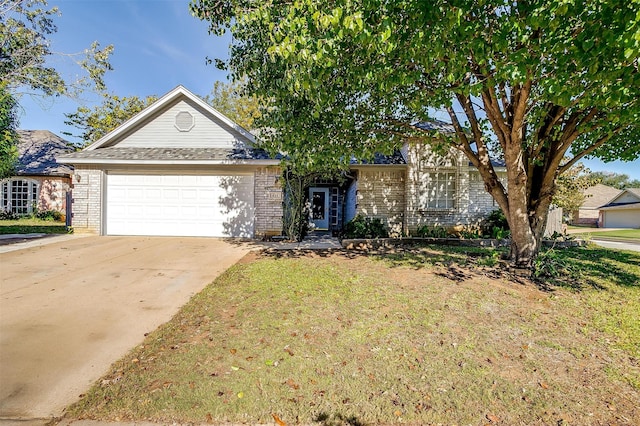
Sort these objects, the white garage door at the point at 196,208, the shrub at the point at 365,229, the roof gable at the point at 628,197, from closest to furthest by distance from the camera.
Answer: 1. the shrub at the point at 365,229
2. the white garage door at the point at 196,208
3. the roof gable at the point at 628,197

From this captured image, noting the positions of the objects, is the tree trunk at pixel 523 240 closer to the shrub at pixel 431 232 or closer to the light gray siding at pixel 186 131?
the shrub at pixel 431 232

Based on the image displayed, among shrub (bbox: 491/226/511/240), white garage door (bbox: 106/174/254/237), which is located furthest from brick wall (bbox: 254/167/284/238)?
shrub (bbox: 491/226/511/240)

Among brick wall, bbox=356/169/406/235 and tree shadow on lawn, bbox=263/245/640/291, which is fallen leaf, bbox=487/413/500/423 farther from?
brick wall, bbox=356/169/406/235

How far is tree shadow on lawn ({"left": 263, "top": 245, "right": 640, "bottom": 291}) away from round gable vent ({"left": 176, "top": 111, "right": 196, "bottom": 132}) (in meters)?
6.95

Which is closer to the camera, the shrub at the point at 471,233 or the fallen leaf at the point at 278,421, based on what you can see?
the fallen leaf at the point at 278,421

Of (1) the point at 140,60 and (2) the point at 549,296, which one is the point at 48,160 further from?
(2) the point at 549,296

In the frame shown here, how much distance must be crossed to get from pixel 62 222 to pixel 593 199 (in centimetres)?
5518

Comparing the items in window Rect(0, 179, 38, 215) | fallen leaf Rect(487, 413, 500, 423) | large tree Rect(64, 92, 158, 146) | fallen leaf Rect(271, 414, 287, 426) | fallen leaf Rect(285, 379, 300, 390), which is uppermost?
large tree Rect(64, 92, 158, 146)

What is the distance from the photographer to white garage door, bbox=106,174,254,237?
452 inches

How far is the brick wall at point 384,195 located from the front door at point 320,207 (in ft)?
15.3

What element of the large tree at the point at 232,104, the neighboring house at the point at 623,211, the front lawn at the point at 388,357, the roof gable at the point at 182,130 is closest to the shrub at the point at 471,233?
the front lawn at the point at 388,357

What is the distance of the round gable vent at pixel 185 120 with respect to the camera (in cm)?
1228

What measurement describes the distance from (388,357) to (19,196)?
23723 millimetres

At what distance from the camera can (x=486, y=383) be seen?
279 centimetres
